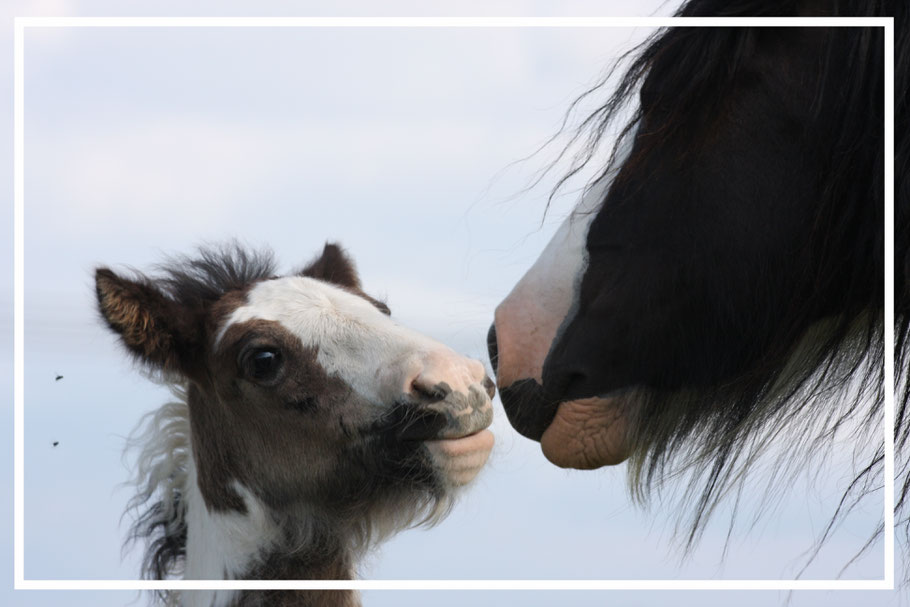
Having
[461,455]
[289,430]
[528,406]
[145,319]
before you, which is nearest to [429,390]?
[461,455]

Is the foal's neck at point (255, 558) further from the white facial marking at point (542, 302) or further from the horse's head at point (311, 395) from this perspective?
the white facial marking at point (542, 302)

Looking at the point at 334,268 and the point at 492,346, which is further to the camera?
the point at 334,268

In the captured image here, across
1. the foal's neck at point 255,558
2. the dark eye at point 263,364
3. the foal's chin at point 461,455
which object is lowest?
the foal's neck at point 255,558

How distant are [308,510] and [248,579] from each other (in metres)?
0.26

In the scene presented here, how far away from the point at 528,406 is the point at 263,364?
1.07m

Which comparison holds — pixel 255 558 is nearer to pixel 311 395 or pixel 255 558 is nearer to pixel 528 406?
pixel 311 395

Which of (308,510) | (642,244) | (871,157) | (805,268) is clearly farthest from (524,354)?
(308,510)

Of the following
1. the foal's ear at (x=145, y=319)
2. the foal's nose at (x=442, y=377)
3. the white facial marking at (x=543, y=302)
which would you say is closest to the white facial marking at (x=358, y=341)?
the foal's nose at (x=442, y=377)

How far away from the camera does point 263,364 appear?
2951mm

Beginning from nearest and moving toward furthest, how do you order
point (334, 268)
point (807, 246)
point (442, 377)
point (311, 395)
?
point (807, 246)
point (442, 377)
point (311, 395)
point (334, 268)

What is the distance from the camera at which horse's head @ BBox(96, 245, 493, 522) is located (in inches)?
109

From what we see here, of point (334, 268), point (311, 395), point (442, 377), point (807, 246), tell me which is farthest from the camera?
point (334, 268)

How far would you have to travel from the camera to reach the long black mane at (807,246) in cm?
190

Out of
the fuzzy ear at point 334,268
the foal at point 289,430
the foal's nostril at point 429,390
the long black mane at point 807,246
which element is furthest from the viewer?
the fuzzy ear at point 334,268
